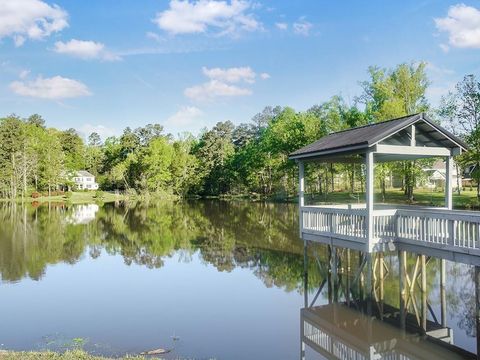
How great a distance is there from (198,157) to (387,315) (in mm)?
70345

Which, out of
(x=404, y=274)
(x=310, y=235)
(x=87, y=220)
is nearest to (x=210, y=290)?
(x=310, y=235)

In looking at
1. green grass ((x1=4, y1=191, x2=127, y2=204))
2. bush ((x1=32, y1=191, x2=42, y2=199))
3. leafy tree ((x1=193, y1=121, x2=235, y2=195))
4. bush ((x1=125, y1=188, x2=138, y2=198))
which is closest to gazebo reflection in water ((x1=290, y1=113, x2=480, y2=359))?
green grass ((x1=4, y1=191, x2=127, y2=204))

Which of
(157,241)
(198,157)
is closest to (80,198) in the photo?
(198,157)

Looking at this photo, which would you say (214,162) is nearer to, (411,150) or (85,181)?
(85,181)

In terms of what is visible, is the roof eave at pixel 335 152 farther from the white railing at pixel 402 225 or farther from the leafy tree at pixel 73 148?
the leafy tree at pixel 73 148

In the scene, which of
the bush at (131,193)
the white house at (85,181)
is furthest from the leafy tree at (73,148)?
the bush at (131,193)

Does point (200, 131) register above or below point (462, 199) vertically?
above

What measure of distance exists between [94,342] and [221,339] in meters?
3.29

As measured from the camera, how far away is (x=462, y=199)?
3559 cm

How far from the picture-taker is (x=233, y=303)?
14.2 m

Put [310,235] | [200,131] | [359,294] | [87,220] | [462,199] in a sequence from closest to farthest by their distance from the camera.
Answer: [359,294] → [310,235] → [462,199] → [87,220] → [200,131]

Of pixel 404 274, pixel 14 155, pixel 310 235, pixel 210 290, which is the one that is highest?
pixel 14 155

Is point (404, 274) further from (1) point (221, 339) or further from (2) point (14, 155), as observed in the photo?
(2) point (14, 155)

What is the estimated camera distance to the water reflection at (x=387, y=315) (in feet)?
32.0
